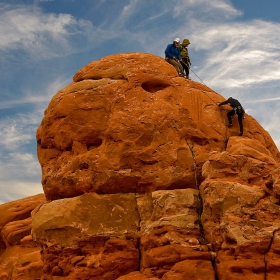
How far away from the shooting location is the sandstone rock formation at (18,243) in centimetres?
1314

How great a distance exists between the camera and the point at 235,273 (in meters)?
8.13

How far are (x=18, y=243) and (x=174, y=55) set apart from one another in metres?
10.1

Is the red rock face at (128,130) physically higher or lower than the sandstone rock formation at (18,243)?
higher

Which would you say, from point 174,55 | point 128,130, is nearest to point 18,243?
point 128,130

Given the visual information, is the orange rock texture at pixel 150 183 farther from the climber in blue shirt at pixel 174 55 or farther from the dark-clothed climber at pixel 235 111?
the climber in blue shirt at pixel 174 55

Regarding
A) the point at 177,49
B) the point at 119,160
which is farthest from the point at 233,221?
the point at 177,49

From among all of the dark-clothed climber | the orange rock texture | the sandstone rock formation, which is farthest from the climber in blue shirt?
the sandstone rock formation

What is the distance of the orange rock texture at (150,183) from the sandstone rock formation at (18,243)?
122 inches

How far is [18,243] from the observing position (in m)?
16.5

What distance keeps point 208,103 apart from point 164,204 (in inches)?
162

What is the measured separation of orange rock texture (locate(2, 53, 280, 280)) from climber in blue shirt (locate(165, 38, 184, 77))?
5.21 ft

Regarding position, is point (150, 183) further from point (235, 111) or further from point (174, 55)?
point (174, 55)

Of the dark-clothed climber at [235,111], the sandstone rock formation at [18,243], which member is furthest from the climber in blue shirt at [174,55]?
the sandstone rock formation at [18,243]

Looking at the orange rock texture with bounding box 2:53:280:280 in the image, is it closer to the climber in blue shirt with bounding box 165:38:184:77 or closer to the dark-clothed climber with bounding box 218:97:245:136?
the dark-clothed climber with bounding box 218:97:245:136
